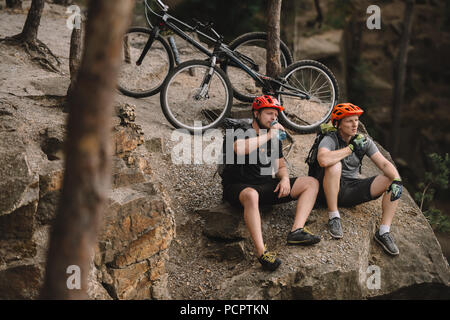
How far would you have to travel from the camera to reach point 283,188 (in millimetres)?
4613

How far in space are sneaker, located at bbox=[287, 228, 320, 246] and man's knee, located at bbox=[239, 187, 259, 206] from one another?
52 centimetres

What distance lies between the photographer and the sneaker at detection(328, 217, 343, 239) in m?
4.63

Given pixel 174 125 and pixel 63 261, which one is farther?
pixel 174 125

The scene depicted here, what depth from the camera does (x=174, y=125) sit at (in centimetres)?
607

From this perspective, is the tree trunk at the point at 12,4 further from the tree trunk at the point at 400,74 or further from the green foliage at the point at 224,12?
the tree trunk at the point at 400,74

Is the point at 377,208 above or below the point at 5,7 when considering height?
below

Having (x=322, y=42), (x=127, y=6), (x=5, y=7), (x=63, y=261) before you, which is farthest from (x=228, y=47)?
(x=322, y=42)

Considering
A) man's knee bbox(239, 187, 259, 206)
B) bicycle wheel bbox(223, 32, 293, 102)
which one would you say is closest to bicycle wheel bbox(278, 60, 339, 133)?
bicycle wheel bbox(223, 32, 293, 102)

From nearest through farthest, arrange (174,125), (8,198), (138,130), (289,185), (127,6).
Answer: (127,6)
(8,198)
(289,185)
(138,130)
(174,125)

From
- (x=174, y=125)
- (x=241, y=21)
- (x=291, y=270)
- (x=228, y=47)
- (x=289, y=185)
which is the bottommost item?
(x=291, y=270)

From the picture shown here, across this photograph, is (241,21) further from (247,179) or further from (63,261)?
(63,261)

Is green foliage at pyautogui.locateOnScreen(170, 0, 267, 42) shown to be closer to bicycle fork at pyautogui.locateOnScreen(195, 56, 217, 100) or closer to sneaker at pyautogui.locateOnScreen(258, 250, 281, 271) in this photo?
bicycle fork at pyautogui.locateOnScreen(195, 56, 217, 100)

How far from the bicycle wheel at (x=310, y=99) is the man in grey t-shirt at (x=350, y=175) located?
1.76 meters

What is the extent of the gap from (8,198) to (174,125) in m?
2.62
